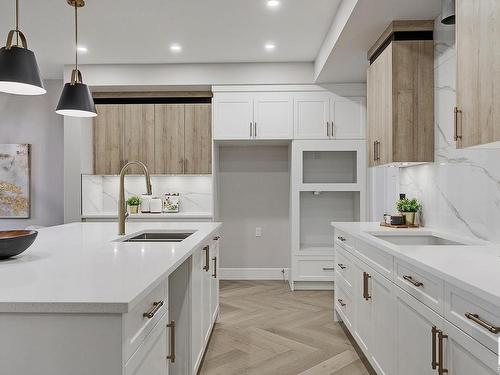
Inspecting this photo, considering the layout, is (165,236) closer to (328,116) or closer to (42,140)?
(328,116)

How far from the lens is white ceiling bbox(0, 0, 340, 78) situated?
3252 millimetres

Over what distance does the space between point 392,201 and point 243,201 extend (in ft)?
6.69

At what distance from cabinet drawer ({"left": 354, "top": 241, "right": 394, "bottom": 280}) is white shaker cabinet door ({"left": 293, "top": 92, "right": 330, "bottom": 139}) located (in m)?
2.15

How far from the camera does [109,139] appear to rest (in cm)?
488

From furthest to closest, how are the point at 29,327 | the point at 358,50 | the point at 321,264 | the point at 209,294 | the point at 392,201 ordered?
the point at 321,264, the point at 392,201, the point at 358,50, the point at 209,294, the point at 29,327

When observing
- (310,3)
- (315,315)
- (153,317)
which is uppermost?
(310,3)

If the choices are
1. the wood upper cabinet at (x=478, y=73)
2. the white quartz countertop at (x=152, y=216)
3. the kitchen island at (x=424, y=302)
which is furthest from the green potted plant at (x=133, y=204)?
the wood upper cabinet at (x=478, y=73)

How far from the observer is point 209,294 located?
292 cm

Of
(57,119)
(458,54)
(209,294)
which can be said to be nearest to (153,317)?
(209,294)

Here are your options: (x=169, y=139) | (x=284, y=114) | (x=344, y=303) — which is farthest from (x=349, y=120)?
(x=344, y=303)

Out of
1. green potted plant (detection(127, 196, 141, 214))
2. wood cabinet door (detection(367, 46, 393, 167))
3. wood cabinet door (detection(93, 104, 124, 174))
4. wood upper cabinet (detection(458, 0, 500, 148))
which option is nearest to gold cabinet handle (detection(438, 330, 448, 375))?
wood upper cabinet (detection(458, 0, 500, 148))

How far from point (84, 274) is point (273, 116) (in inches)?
142

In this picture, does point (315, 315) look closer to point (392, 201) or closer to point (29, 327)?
point (392, 201)

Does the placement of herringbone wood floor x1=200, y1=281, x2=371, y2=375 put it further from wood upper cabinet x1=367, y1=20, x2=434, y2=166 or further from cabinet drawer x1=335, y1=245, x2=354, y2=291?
wood upper cabinet x1=367, y1=20, x2=434, y2=166
